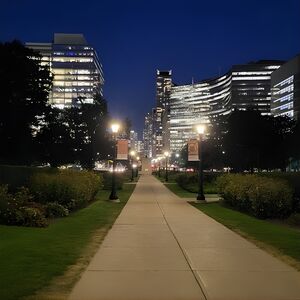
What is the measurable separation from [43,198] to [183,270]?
15.4 metres

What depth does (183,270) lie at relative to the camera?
9.96 metres

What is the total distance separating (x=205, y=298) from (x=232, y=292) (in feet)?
1.96

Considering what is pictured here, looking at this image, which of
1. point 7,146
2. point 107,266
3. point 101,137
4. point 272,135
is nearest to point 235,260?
point 107,266

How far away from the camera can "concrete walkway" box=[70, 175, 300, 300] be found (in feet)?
26.6

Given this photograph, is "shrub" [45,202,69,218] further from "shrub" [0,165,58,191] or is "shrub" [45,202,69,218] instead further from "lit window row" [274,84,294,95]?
"lit window row" [274,84,294,95]

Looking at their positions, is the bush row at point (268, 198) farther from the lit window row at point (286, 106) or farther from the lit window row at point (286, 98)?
the lit window row at point (286, 98)

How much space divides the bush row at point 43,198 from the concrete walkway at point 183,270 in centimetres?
306

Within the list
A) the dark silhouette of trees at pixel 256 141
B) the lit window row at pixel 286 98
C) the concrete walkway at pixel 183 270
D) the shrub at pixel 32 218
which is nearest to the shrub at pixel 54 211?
the shrub at pixel 32 218

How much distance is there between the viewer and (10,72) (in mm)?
59062

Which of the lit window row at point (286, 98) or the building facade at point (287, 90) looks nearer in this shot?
the building facade at point (287, 90)

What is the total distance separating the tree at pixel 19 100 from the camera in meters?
57.8

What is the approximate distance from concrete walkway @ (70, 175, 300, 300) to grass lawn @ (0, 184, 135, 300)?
57 cm

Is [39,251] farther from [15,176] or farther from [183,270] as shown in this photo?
[15,176]

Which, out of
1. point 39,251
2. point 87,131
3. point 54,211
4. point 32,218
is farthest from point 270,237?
point 87,131
